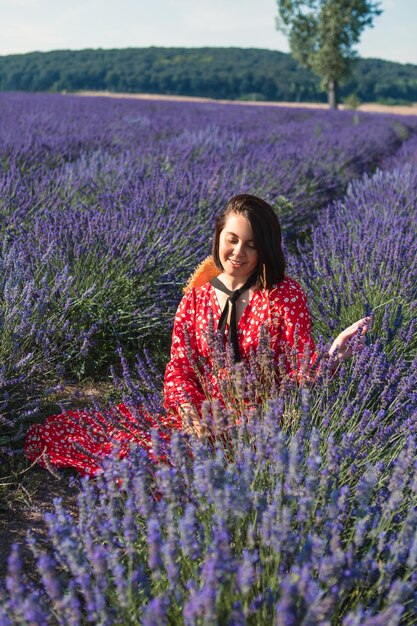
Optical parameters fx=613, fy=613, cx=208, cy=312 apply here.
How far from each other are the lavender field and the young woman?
0.33 ft

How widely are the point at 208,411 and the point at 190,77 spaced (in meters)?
75.0

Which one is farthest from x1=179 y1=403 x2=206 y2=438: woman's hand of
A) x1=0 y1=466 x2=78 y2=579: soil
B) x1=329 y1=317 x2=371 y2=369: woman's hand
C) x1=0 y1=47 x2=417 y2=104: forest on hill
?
x1=0 y1=47 x2=417 y2=104: forest on hill

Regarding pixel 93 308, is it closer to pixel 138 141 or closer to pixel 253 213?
pixel 253 213

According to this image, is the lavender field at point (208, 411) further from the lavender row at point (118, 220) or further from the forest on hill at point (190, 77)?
the forest on hill at point (190, 77)

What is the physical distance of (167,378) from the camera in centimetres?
216

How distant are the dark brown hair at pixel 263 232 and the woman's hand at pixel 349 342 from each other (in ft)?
1.16

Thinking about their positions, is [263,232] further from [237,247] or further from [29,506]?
[29,506]

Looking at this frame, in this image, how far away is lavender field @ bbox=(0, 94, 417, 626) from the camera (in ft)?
3.09

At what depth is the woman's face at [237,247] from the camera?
196cm

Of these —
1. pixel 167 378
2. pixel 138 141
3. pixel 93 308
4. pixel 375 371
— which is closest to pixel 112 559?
pixel 375 371

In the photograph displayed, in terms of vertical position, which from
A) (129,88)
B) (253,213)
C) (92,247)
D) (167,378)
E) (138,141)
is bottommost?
(167,378)

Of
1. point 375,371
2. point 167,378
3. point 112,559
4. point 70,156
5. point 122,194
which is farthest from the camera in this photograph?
point 70,156

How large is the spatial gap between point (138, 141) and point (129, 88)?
66923mm

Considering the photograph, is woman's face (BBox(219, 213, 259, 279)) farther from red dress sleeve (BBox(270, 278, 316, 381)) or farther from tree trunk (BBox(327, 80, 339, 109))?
tree trunk (BBox(327, 80, 339, 109))
